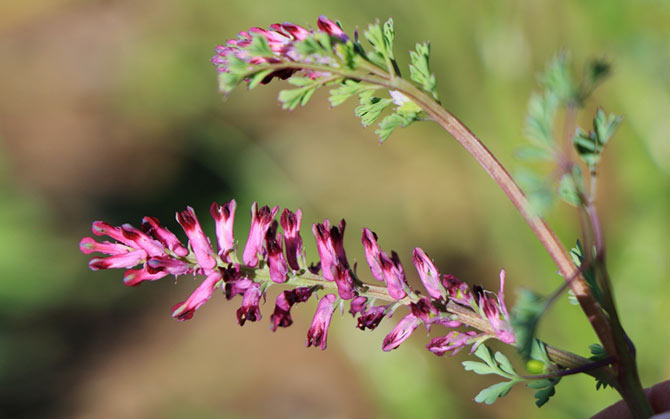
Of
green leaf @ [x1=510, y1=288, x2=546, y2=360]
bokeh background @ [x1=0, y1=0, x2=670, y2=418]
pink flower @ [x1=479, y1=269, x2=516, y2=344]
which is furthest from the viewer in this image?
bokeh background @ [x1=0, y1=0, x2=670, y2=418]

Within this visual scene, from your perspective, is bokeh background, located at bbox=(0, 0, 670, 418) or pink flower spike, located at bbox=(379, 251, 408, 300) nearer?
pink flower spike, located at bbox=(379, 251, 408, 300)

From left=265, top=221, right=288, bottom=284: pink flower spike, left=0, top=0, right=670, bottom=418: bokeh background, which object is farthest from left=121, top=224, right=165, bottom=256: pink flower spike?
left=0, top=0, right=670, bottom=418: bokeh background

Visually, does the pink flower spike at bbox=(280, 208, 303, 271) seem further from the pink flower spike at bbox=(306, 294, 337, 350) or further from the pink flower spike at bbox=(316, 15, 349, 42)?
the pink flower spike at bbox=(316, 15, 349, 42)

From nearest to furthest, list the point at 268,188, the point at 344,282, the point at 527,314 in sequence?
1. the point at 527,314
2. the point at 344,282
3. the point at 268,188

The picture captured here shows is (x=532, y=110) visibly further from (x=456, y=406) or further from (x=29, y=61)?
(x=29, y=61)

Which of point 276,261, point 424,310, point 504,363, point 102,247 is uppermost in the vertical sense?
point 102,247

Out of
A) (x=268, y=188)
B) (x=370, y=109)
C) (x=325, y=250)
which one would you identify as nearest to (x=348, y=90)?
(x=370, y=109)

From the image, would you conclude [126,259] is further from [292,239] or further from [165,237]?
[292,239]
